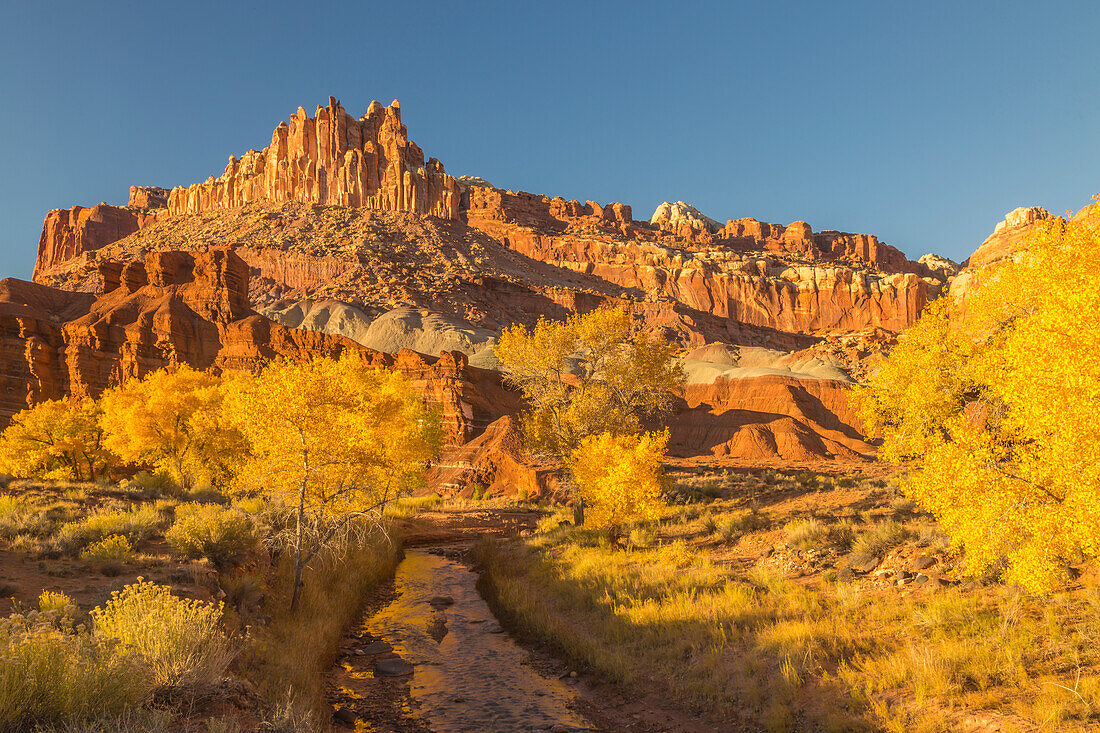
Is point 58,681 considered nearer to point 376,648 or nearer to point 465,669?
point 465,669

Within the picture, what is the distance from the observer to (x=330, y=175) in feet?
525

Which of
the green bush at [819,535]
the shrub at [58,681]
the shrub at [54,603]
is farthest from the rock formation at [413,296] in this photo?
the shrub at [58,681]

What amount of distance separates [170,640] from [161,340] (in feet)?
268

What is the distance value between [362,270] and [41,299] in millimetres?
51265

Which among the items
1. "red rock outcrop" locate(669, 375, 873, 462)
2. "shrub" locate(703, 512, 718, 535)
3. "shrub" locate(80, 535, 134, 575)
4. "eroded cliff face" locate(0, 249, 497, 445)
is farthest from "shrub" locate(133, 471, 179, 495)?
"red rock outcrop" locate(669, 375, 873, 462)

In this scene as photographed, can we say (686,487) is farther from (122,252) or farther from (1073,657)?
(122,252)

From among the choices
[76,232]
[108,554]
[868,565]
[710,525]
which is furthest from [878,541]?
[76,232]

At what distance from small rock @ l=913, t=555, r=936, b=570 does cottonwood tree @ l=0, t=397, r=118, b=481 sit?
133 feet

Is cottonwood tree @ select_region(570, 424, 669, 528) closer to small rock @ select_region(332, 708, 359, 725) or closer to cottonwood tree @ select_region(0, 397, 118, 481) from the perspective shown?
small rock @ select_region(332, 708, 359, 725)

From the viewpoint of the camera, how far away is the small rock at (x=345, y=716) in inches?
448

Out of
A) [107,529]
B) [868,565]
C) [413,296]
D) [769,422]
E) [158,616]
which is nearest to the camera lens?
[158,616]

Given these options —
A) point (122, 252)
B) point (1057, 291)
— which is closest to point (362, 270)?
point (122, 252)

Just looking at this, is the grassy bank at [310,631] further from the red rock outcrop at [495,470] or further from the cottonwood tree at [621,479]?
the red rock outcrop at [495,470]

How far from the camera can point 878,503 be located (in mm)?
22359
